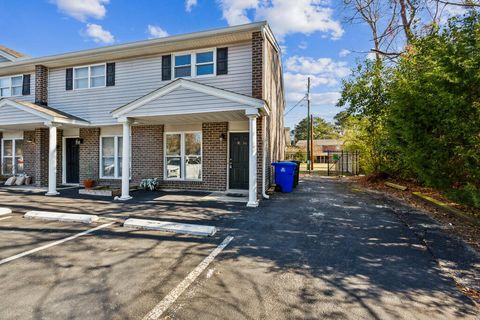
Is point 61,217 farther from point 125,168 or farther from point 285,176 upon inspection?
point 285,176

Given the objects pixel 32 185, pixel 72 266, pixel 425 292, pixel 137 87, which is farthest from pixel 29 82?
pixel 425 292

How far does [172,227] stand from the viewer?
5.01 metres

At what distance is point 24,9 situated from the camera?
10.3 m

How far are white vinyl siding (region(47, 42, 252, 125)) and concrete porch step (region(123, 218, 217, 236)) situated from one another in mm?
5321

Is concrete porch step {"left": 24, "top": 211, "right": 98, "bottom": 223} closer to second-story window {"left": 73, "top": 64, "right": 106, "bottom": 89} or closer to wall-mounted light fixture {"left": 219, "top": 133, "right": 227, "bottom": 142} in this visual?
wall-mounted light fixture {"left": 219, "top": 133, "right": 227, "bottom": 142}

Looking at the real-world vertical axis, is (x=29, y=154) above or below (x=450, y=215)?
above

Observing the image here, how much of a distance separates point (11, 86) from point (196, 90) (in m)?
10.9

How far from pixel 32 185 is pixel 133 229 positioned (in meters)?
9.73

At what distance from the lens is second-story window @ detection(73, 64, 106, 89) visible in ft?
34.7

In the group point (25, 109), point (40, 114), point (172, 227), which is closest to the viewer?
point (172, 227)

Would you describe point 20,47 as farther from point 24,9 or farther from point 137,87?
point 137,87

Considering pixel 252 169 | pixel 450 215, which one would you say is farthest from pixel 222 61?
pixel 450 215

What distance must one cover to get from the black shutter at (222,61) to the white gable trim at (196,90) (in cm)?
188

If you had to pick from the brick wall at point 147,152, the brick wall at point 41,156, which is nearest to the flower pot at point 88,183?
the brick wall at point 147,152
